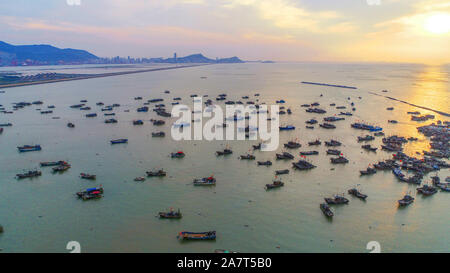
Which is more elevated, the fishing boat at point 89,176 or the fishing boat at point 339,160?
the fishing boat at point 339,160

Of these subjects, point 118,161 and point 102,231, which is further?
point 118,161

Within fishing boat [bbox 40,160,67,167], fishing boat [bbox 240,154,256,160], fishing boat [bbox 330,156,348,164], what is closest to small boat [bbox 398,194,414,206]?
fishing boat [bbox 330,156,348,164]

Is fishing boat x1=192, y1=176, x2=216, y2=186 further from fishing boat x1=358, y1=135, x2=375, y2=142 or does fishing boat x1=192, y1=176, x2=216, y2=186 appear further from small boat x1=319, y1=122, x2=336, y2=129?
small boat x1=319, y1=122, x2=336, y2=129

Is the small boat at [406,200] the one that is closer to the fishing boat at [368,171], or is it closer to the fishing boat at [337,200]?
the fishing boat at [337,200]

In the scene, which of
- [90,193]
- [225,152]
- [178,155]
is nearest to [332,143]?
[225,152]

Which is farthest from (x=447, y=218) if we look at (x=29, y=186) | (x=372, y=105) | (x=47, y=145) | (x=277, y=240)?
(x=372, y=105)

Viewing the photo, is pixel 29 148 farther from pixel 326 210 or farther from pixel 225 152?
pixel 326 210

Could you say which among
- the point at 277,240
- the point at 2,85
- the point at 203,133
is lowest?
the point at 277,240

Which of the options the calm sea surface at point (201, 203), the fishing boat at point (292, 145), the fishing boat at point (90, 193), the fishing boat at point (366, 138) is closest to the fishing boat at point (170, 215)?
the calm sea surface at point (201, 203)

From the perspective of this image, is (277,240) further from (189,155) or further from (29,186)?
(29,186)
